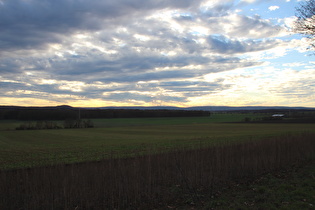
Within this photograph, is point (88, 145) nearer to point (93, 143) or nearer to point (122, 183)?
point (93, 143)

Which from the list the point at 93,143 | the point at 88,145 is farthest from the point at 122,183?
the point at 93,143

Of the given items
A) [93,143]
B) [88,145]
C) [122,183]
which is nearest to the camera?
[122,183]

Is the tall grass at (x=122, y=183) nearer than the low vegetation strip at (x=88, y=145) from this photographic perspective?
Yes

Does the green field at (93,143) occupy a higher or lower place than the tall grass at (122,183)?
lower

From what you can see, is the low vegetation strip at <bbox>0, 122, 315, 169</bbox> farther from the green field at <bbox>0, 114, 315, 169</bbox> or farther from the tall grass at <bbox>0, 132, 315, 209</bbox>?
the tall grass at <bbox>0, 132, 315, 209</bbox>

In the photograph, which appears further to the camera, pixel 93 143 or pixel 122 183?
pixel 93 143

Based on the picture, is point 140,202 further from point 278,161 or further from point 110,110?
point 110,110

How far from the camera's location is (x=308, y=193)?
8773 millimetres

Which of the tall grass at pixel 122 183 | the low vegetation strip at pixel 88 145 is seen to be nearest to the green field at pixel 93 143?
the low vegetation strip at pixel 88 145

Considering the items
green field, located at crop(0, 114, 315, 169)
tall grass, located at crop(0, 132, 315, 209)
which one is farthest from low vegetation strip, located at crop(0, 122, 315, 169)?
tall grass, located at crop(0, 132, 315, 209)

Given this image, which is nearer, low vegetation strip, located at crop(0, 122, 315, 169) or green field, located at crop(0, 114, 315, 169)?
low vegetation strip, located at crop(0, 122, 315, 169)

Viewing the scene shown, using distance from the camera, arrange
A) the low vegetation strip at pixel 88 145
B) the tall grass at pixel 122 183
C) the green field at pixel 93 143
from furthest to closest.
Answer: the green field at pixel 93 143 < the low vegetation strip at pixel 88 145 < the tall grass at pixel 122 183

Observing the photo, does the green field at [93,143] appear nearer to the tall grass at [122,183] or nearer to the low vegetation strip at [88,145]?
the low vegetation strip at [88,145]

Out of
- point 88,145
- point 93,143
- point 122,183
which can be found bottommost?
point 93,143
